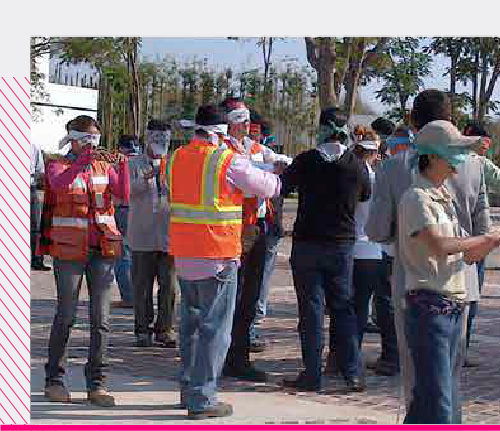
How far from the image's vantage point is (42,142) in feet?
125

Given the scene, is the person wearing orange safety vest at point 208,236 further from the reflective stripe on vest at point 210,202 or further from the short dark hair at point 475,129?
the short dark hair at point 475,129

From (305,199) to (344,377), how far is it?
4.39 ft

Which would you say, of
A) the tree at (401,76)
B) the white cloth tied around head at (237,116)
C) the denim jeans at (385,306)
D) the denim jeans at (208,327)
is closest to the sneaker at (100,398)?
the denim jeans at (208,327)

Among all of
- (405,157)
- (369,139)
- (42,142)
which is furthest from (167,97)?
(405,157)

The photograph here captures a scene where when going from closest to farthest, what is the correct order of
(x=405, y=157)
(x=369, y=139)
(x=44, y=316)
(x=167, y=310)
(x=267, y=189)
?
(x=405, y=157) < (x=267, y=189) < (x=369, y=139) < (x=167, y=310) < (x=44, y=316)

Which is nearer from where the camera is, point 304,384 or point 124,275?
point 304,384

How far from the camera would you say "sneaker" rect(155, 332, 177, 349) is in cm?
923

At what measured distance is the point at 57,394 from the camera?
7.01m

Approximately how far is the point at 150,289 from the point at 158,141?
134cm

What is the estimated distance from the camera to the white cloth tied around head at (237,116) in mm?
7539

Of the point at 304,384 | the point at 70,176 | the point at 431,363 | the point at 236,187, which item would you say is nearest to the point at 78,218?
the point at 70,176

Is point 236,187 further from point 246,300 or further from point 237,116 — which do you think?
point 246,300

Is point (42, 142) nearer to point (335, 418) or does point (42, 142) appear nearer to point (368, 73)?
point (368, 73)

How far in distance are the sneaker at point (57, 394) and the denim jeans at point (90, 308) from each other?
1.6 inches
